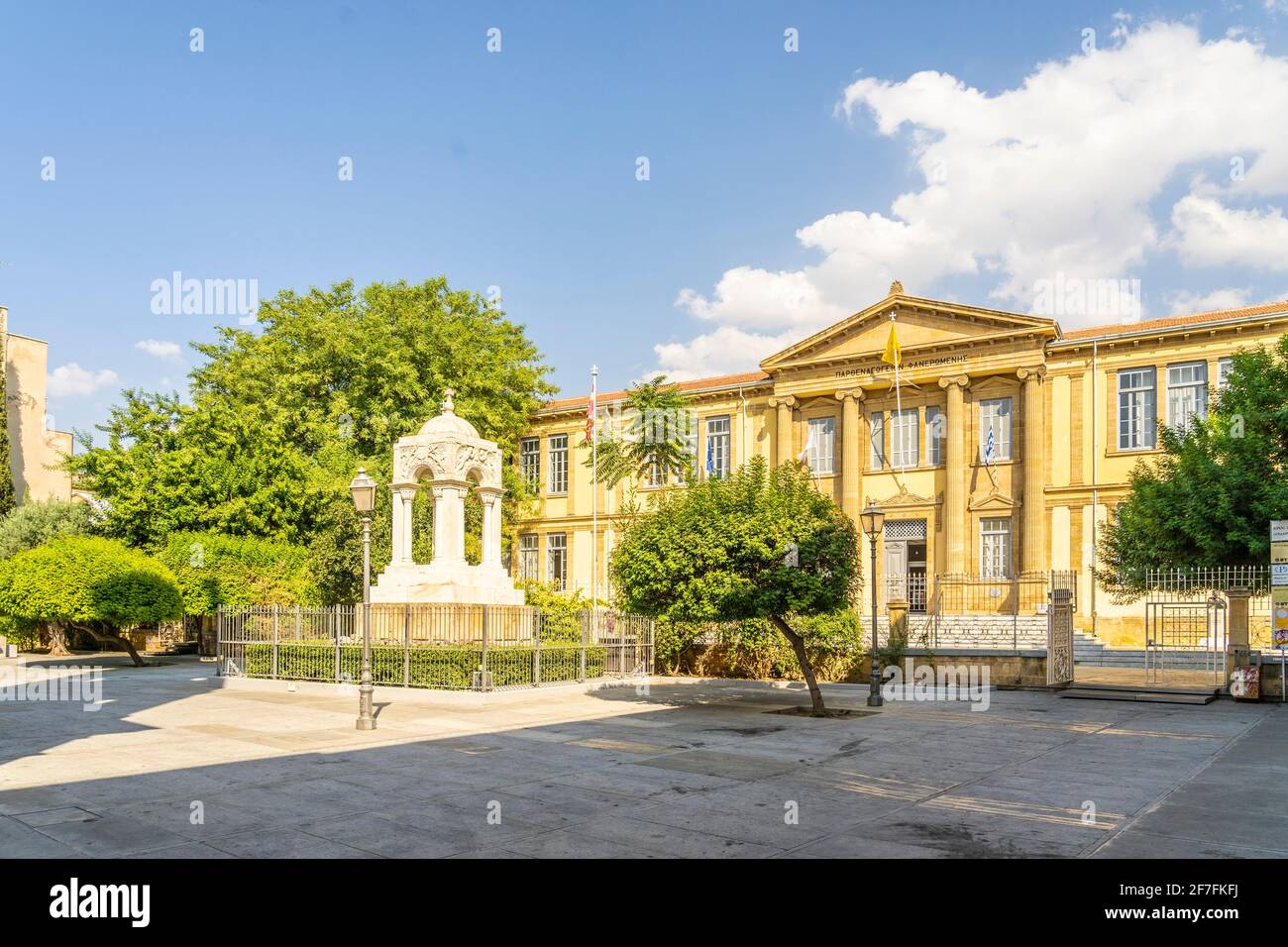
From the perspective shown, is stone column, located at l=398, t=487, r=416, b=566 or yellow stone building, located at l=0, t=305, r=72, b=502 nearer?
stone column, located at l=398, t=487, r=416, b=566

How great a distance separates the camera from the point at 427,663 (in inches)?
797

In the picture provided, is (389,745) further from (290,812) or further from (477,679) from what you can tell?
(477,679)

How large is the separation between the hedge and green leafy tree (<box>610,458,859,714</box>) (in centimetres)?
353

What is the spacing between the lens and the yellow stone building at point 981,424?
34.0 m

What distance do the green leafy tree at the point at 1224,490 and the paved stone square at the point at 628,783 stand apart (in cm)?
829

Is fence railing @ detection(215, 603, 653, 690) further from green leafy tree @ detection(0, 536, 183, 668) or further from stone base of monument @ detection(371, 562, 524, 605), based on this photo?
green leafy tree @ detection(0, 536, 183, 668)

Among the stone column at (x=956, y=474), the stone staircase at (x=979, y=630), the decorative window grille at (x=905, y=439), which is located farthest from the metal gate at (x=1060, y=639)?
the decorative window grille at (x=905, y=439)

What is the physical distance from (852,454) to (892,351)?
4783mm

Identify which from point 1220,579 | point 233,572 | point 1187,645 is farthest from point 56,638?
point 1187,645

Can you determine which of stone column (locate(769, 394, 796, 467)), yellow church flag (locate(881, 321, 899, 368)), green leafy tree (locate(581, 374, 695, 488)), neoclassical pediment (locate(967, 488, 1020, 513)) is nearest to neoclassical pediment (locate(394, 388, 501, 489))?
green leafy tree (locate(581, 374, 695, 488))

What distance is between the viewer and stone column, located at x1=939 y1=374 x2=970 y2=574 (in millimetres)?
36938

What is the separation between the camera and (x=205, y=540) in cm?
3170
